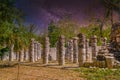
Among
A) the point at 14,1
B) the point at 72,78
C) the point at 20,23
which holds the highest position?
the point at 14,1


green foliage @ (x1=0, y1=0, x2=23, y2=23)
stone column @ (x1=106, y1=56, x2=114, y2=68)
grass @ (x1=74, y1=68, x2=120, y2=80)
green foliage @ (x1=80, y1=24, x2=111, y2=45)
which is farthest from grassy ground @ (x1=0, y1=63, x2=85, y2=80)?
green foliage @ (x1=80, y1=24, x2=111, y2=45)

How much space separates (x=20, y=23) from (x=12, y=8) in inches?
60.1

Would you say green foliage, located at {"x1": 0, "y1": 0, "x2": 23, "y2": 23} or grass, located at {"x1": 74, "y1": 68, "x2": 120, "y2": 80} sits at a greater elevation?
green foliage, located at {"x1": 0, "y1": 0, "x2": 23, "y2": 23}

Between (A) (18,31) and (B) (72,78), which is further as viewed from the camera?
(A) (18,31)

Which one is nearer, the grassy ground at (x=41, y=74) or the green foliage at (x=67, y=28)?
the grassy ground at (x=41, y=74)

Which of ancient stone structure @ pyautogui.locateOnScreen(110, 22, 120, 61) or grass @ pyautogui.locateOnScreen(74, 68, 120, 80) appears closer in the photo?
grass @ pyautogui.locateOnScreen(74, 68, 120, 80)

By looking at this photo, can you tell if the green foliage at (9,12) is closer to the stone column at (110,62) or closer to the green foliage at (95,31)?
the stone column at (110,62)

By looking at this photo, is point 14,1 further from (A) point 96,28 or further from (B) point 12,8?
(A) point 96,28

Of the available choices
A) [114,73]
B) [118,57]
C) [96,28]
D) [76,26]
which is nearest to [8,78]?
[114,73]

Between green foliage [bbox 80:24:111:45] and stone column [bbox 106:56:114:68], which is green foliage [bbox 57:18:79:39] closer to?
green foliage [bbox 80:24:111:45]

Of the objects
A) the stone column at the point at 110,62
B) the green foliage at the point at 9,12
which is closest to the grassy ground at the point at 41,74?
the stone column at the point at 110,62

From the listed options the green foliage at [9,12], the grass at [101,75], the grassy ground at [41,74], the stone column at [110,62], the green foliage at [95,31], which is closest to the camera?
the grassy ground at [41,74]

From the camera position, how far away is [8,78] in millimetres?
17094

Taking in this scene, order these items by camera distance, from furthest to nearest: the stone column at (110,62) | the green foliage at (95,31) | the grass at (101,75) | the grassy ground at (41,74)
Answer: the green foliage at (95,31) → the stone column at (110,62) → the grass at (101,75) → the grassy ground at (41,74)
